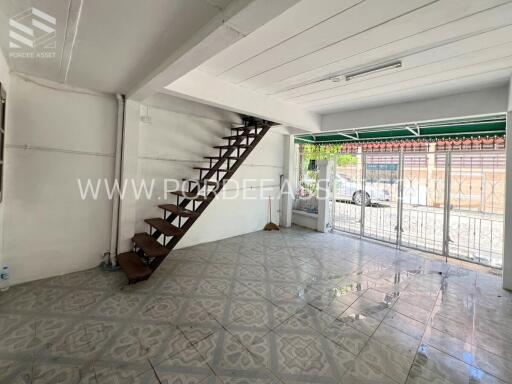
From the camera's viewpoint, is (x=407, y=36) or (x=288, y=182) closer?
(x=407, y=36)

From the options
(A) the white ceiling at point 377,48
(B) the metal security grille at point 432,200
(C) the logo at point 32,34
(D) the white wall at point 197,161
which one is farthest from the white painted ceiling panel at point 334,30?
(B) the metal security grille at point 432,200

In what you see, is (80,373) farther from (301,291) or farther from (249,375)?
(301,291)

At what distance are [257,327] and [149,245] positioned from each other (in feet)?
6.11

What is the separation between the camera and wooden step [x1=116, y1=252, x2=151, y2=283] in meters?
2.78

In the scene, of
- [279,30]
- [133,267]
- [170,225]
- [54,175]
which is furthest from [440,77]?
[54,175]

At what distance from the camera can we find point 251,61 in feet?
8.76

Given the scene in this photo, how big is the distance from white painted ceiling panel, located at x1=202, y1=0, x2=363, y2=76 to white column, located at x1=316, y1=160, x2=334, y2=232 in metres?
3.80

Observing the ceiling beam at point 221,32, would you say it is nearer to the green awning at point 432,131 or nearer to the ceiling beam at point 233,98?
the ceiling beam at point 233,98

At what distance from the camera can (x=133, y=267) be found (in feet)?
9.70

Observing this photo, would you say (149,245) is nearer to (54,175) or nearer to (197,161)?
(54,175)

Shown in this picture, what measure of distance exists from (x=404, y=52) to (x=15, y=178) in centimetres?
455

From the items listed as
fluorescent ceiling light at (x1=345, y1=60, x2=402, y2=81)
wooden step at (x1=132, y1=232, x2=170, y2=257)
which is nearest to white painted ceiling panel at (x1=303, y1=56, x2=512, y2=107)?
fluorescent ceiling light at (x1=345, y1=60, x2=402, y2=81)

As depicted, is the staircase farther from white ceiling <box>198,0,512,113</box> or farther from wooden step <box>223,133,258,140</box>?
white ceiling <box>198,0,512,113</box>

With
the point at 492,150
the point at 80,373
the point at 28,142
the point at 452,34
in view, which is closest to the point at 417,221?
the point at 492,150
